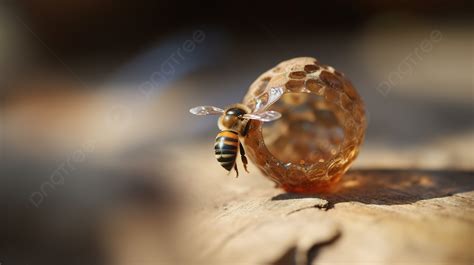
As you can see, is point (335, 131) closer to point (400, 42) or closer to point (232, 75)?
point (232, 75)

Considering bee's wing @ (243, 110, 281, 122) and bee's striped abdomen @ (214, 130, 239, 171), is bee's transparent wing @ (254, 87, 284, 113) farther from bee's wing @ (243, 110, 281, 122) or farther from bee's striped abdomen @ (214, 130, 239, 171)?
bee's striped abdomen @ (214, 130, 239, 171)

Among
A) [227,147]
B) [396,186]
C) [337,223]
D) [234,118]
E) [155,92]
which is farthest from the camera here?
[155,92]

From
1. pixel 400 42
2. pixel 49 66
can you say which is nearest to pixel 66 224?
pixel 49 66

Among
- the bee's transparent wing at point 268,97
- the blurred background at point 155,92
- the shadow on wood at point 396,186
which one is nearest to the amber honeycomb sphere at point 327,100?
the bee's transparent wing at point 268,97

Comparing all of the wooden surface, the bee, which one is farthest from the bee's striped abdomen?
the wooden surface

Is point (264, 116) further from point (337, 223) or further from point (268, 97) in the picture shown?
point (337, 223)

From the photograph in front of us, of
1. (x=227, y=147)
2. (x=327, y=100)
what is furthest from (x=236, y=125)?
(x=327, y=100)

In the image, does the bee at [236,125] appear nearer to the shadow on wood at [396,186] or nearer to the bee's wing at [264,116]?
the bee's wing at [264,116]
